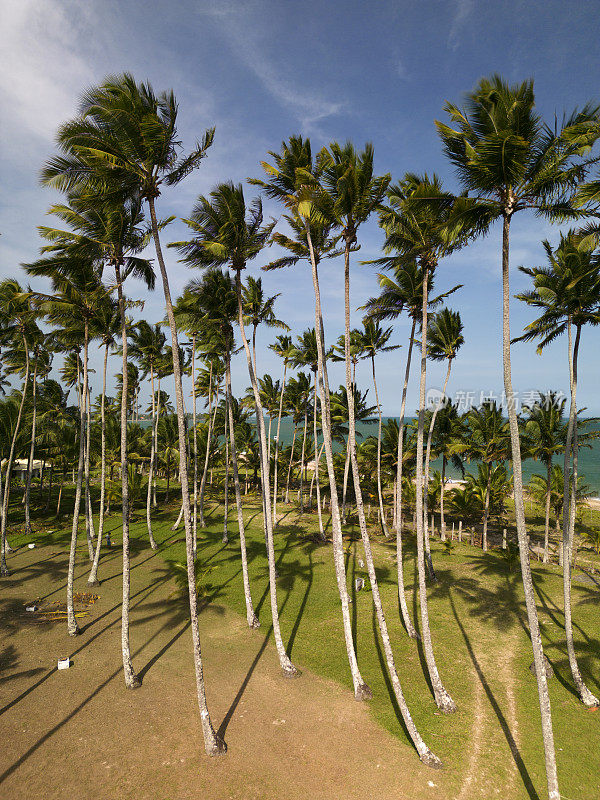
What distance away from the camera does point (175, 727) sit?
34.8 ft

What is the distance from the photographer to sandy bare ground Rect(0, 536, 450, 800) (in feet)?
28.7

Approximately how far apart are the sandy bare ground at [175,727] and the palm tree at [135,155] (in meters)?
1.16

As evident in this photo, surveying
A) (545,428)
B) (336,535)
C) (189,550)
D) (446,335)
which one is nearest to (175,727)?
(189,550)

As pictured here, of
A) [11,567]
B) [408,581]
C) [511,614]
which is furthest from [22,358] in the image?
[511,614]

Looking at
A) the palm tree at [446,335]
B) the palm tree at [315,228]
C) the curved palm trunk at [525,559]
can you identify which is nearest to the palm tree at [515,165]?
the curved palm trunk at [525,559]

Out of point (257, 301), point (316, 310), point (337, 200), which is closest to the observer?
point (337, 200)

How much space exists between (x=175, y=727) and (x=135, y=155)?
16.1m

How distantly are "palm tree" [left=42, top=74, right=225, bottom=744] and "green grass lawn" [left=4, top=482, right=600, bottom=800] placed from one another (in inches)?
235

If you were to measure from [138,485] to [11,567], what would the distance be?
597 inches

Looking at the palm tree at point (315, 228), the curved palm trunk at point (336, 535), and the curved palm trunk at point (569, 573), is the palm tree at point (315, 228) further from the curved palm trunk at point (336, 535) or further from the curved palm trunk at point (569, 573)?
the curved palm trunk at point (569, 573)

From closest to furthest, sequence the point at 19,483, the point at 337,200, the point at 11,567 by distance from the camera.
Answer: the point at 337,200, the point at 11,567, the point at 19,483

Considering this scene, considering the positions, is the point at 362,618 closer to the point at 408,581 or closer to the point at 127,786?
the point at 408,581

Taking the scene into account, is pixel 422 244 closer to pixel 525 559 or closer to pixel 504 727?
pixel 525 559

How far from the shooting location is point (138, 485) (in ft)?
125
